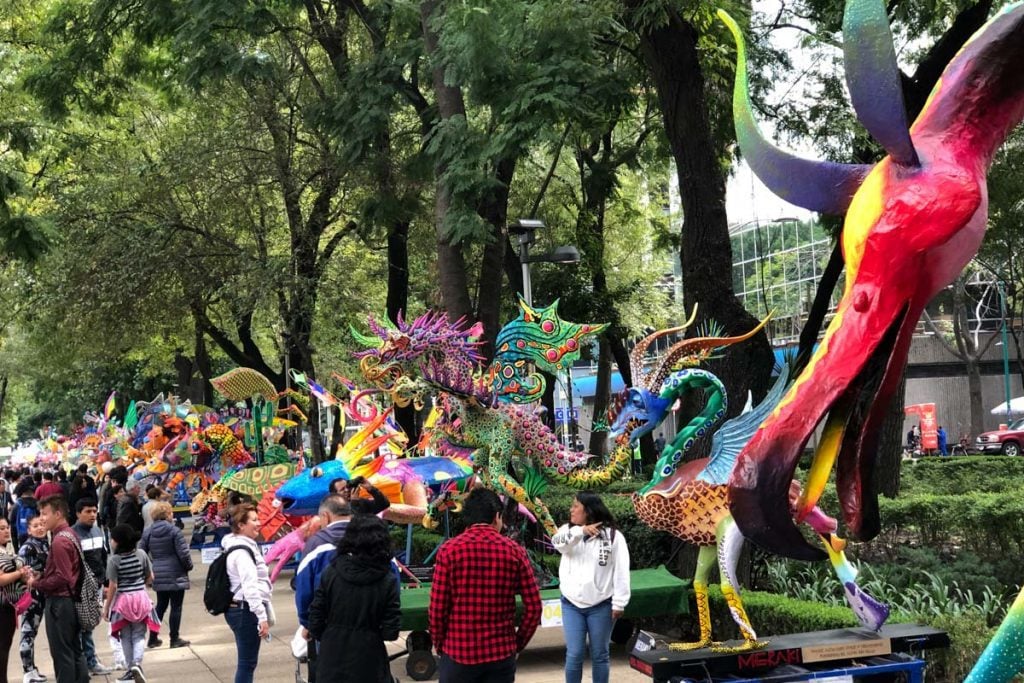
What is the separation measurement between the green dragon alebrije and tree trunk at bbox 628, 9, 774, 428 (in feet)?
5.99

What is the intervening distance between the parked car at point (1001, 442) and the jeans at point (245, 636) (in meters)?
34.1

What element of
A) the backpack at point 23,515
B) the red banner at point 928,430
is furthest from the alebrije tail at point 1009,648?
the red banner at point 928,430

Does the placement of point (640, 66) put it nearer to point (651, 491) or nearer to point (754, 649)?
point (651, 491)

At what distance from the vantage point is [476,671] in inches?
239

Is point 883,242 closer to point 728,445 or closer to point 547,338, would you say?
point 728,445

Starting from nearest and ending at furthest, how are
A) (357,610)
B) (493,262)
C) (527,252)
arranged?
(357,610) < (493,262) < (527,252)

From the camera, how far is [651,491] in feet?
27.3

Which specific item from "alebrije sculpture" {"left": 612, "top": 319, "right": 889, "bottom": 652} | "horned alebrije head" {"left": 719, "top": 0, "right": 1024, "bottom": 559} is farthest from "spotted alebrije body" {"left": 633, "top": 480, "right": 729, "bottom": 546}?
"horned alebrije head" {"left": 719, "top": 0, "right": 1024, "bottom": 559}

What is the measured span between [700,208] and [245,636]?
5.70 metres

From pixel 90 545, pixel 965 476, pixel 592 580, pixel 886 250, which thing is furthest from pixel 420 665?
pixel 965 476

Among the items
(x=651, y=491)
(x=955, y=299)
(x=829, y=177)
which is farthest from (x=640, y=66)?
(x=955, y=299)

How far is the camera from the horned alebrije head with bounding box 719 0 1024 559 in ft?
12.7

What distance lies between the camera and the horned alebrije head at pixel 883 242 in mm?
3859

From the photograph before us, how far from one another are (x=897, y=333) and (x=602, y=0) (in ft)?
27.3
